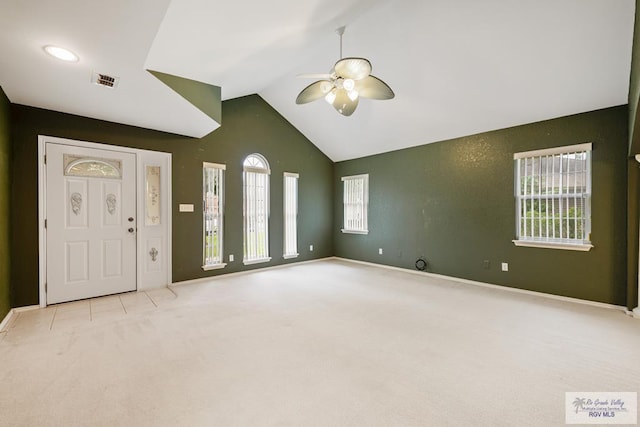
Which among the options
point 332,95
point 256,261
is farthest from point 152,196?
point 332,95

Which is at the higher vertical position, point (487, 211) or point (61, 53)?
point (61, 53)

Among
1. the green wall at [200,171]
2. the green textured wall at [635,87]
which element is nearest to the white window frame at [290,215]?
the green wall at [200,171]

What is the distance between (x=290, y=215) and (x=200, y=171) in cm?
213

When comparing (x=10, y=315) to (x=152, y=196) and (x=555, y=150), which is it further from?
(x=555, y=150)

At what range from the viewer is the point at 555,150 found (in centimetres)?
400

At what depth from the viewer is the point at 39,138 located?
3.59 metres

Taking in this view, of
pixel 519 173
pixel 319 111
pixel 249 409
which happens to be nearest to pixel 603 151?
pixel 519 173

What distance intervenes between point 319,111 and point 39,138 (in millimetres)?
4181

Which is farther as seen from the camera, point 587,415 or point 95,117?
point 95,117

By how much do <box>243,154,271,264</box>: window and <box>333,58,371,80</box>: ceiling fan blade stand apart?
10.2 ft

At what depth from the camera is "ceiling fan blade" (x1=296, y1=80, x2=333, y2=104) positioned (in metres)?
3.24

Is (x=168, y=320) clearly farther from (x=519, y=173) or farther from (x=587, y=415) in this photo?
(x=519, y=173)

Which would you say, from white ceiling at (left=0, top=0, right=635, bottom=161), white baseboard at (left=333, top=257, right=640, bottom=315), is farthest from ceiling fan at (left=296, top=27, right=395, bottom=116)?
white baseboard at (left=333, top=257, right=640, bottom=315)

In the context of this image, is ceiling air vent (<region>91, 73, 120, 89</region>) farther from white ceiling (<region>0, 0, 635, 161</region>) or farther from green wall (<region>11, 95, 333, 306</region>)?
green wall (<region>11, 95, 333, 306</region>)
